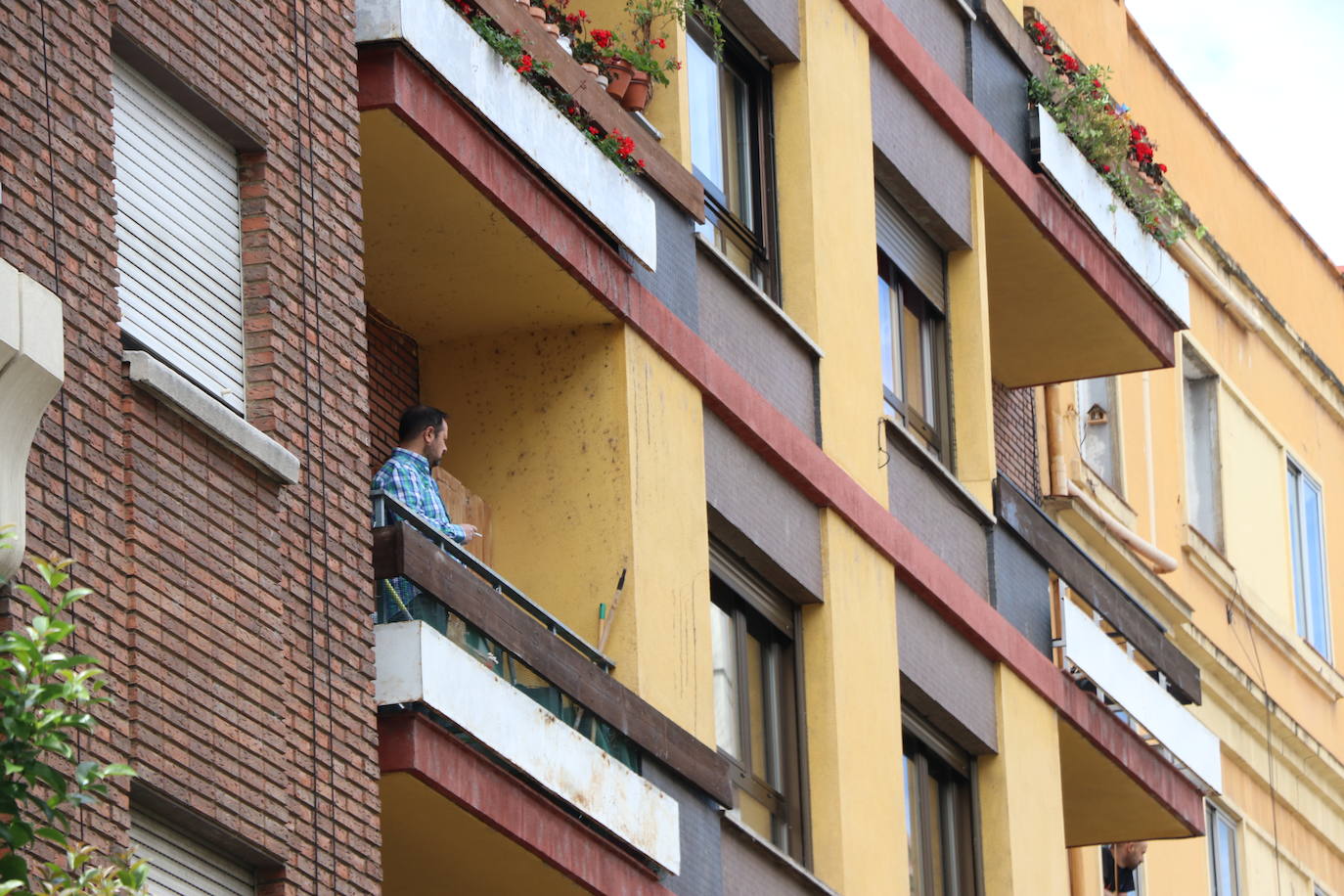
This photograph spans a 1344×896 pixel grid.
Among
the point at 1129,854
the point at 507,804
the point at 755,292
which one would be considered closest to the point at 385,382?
the point at 755,292

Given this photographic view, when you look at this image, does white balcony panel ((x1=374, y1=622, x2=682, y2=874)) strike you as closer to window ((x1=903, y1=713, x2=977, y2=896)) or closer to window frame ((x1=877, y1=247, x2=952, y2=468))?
window ((x1=903, y1=713, x2=977, y2=896))

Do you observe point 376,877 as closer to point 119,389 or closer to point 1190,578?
point 119,389

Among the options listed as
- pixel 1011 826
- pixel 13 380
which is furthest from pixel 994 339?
pixel 13 380

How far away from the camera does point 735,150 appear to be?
2261 centimetres

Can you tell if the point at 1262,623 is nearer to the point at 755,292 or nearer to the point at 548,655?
the point at 755,292

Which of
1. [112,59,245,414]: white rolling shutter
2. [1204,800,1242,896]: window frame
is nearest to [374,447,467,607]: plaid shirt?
[112,59,245,414]: white rolling shutter

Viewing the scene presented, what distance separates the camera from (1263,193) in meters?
34.8

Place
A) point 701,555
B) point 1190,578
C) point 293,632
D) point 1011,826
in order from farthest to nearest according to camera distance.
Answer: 1. point 1190,578
2. point 1011,826
3. point 701,555
4. point 293,632

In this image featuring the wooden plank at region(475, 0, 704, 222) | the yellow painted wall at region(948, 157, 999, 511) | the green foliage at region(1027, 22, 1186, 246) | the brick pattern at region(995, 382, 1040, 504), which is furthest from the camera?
the brick pattern at region(995, 382, 1040, 504)

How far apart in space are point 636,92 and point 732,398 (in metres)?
1.92

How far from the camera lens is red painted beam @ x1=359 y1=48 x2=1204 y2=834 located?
57.9 ft

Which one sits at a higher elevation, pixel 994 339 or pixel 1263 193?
pixel 1263 193

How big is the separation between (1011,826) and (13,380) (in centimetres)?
1213

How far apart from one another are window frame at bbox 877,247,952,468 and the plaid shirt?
23.7 ft
